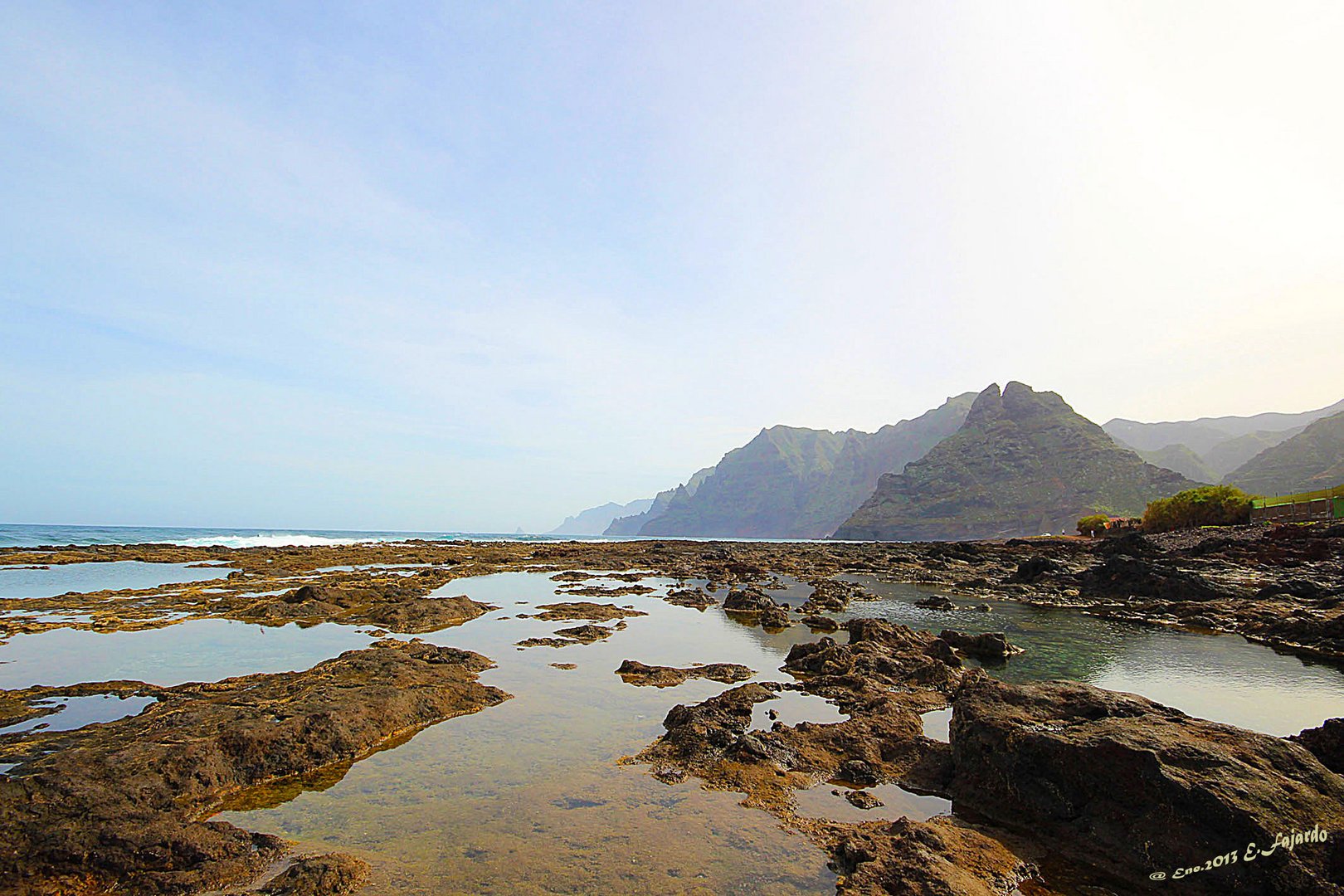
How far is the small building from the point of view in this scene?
4588 cm

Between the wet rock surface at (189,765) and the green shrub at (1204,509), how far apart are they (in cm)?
7302

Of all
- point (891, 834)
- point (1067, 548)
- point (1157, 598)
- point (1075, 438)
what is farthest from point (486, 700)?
point (1075, 438)

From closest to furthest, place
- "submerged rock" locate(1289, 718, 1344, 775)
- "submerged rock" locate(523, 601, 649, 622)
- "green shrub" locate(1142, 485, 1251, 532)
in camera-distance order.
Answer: "submerged rock" locate(1289, 718, 1344, 775) → "submerged rock" locate(523, 601, 649, 622) → "green shrub" locate(1142, 485, 1251, 532)

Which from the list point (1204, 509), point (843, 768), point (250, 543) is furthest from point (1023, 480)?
point (250, 543)

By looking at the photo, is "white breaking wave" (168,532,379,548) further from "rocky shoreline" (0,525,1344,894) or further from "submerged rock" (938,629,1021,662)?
"submerged rock" (938,629,1021,662)

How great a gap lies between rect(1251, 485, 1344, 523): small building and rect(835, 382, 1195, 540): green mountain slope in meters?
98.6

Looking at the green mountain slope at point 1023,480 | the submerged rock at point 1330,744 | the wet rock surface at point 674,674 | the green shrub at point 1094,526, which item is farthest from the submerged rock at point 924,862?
the green mountain slope at point 1023,480

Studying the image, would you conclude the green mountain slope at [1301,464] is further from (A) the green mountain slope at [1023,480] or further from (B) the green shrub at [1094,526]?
(B) the green shrub at [1094,526]

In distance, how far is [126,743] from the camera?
7715 mm

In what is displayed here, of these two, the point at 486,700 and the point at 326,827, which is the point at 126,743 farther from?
the point at 486,700

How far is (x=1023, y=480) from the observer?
16525 centimetres

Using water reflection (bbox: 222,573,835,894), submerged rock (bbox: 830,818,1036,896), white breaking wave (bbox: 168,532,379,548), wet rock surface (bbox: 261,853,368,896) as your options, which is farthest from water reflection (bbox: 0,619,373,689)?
white breaking wave (bbox: 168,532,379,548)

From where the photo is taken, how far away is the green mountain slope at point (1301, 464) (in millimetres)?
122000

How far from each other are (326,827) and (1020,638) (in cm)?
1953
